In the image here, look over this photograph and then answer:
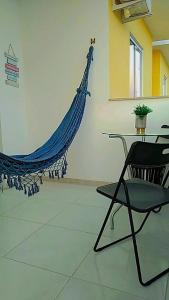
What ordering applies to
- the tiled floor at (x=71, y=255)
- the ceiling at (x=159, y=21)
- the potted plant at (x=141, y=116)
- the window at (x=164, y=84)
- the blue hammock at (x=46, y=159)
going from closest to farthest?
the tiled floor at (x=71, y=255) → the blue hammock at (x=46, y=159) → the potted plant at (x=141, y=116) → the ceiling at (x=159, y=21) → the window at (x=164, y=84)

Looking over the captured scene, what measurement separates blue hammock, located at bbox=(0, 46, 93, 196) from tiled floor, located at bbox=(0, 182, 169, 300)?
10.6 inches

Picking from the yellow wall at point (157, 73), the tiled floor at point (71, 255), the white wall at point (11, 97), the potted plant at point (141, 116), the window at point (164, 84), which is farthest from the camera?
the window at point (164, 84)

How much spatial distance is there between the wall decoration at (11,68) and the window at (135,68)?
62.8 inches

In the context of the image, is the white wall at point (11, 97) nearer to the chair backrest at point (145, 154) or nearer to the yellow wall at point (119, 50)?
the yellow wall at point (119, 50)

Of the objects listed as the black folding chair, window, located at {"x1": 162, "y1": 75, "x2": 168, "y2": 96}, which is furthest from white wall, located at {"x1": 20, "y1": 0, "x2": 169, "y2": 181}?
window, located at {"x1": 162, "y1": 75, "x2": 168, "y2": 96}

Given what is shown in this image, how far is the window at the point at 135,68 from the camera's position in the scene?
341 cm

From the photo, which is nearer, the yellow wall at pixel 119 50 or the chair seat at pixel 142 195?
the chair seat at pixel 142 195

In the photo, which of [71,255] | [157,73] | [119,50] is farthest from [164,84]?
[71,255]

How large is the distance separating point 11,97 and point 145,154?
6.62ft

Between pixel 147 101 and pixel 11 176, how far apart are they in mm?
1543

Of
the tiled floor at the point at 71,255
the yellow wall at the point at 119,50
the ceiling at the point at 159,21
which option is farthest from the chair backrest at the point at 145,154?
the ceiling at the point at 159,21

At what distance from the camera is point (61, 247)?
149 cm

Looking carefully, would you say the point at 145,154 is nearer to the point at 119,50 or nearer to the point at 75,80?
the point at 75,80

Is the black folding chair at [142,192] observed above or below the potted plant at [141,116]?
below
